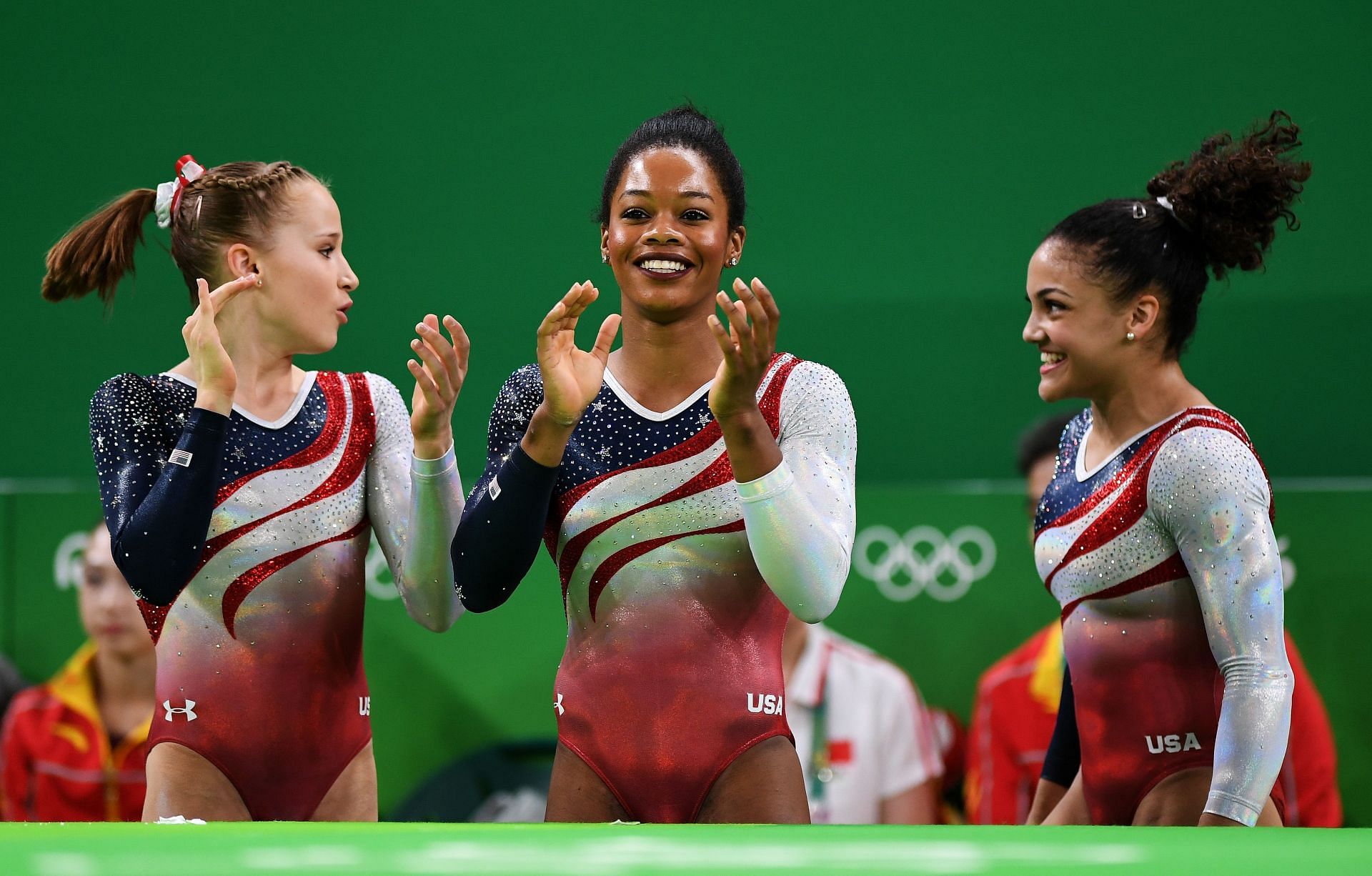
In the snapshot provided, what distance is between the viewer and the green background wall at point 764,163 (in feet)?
14.7

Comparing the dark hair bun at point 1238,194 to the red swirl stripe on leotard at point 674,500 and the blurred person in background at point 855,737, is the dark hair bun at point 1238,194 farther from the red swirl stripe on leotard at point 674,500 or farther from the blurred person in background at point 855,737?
the blurred person in background at point 855,737

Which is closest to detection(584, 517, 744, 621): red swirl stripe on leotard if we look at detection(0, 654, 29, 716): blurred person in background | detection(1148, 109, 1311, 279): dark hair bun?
detection(1148, 109, 1311, 279): dark hair bun

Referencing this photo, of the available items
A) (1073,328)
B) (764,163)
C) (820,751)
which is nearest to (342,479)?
(1073,328)

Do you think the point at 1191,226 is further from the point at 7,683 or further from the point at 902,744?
the point at 7,683

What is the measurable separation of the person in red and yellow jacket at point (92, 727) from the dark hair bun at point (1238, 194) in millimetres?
2807

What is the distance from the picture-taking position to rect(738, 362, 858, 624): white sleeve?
6.78ft

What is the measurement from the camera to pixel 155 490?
225 cm

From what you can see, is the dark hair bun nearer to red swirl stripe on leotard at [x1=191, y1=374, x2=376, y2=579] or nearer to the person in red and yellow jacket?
red swirl stripe on leotard at [x1=191, y1=374, x2=376, y2=579]

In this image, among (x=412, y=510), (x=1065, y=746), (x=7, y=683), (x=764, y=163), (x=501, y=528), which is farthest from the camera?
(x=764, y=163)

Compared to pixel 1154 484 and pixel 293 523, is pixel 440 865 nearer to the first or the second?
pixel 293 523

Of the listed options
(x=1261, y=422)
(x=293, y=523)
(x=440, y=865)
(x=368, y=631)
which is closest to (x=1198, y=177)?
(x=293, y=523)

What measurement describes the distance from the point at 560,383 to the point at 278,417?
0.65 metres

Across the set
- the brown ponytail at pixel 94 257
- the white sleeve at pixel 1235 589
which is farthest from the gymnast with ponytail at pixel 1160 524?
the brown ponytail at pixel 94 257

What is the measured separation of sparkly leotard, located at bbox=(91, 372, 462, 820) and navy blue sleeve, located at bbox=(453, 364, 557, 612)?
159 mm
